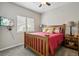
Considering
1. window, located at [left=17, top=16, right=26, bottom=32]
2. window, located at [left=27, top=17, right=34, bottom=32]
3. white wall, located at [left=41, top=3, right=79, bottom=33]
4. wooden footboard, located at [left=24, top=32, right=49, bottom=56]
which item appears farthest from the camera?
window, located at [left=27, top=17, right=34, bottom=32]

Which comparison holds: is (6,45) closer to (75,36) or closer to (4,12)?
(4,12)

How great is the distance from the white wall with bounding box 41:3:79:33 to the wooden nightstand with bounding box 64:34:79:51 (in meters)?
0.29

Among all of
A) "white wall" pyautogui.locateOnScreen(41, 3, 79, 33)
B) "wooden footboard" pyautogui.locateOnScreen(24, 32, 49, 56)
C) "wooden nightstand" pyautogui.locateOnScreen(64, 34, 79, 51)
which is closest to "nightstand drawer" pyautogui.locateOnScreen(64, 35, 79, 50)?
"wooden nightstand" pyautogui.locateOnScreen(64, 34, 79, 51)

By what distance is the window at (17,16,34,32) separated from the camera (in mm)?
3580

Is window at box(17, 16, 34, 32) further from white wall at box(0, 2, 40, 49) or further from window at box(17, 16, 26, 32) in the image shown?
white wall at box(0, 2, 40, 49)

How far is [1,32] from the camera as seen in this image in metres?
2.72

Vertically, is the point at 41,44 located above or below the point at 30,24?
below

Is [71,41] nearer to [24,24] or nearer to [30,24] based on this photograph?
[30,24]

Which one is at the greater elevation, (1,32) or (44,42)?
(1,32)

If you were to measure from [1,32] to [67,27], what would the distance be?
301cm

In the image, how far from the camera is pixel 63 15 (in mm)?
3174

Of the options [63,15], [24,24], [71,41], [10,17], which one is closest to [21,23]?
[24,24]

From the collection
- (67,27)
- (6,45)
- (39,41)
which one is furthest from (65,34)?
(6,45)

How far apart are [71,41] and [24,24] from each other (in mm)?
2665
